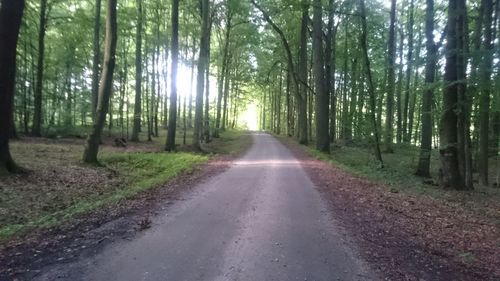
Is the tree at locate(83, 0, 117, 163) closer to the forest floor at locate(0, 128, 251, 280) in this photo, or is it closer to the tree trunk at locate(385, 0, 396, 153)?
the forest floor at locate(0, 128, 251, 280)

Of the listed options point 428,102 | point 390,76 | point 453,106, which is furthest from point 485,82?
point 390,76

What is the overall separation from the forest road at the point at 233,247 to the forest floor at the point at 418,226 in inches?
21.1

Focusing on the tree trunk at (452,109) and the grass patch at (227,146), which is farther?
the grass patch at (227,146)

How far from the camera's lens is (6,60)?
10.7 metres

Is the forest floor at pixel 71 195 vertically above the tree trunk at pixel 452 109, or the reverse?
the tree trunk at pixel 452 109

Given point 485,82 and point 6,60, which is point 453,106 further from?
point 6,60

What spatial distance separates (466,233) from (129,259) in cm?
620

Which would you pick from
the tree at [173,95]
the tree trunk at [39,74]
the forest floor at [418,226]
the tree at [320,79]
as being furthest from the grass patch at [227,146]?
the tree trunk at [39,74]

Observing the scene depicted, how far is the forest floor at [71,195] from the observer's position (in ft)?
20.6

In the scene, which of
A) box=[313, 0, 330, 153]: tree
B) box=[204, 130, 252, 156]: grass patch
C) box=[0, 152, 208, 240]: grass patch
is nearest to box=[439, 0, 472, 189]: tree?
box=[0, 152, 208, 240]: grass patch

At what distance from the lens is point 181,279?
4898mm

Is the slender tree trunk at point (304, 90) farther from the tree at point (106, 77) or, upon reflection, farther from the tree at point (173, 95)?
the tree at point (106, 77)

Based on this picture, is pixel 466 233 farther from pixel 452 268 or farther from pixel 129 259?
pixel 129 259

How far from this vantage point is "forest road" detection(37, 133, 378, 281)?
5137 millimetres
